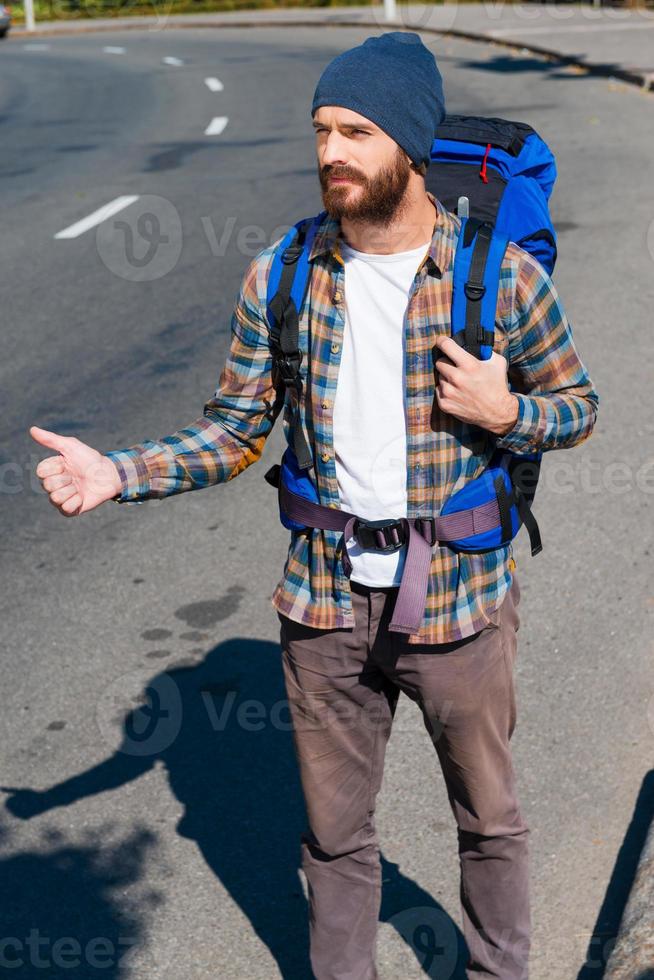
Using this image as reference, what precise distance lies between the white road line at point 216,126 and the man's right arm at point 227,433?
13587 millimetres

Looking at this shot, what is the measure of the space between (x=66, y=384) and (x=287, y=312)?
16.4ft

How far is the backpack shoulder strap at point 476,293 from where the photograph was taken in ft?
8.69

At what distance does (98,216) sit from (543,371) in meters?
9.46

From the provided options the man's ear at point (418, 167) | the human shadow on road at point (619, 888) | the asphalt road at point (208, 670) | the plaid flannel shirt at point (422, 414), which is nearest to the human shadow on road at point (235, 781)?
the asphalt road at point (208, 670)

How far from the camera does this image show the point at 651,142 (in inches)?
543

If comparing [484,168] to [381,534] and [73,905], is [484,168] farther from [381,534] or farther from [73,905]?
[73,905]

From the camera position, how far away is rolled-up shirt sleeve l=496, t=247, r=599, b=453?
2.68 metres

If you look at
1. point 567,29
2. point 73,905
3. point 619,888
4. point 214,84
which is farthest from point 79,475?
point 567,29

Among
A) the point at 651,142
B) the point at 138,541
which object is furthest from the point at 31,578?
the point at 651,142

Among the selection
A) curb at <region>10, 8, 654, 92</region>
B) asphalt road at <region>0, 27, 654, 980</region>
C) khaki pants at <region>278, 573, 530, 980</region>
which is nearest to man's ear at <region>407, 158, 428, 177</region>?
khaki pants at <region>278, 573, 530, 980</region>

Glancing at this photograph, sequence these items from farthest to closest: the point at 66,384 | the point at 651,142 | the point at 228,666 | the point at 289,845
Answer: the point at 651,142
the point at 66,384
the point at 228,666
the point at 289,845

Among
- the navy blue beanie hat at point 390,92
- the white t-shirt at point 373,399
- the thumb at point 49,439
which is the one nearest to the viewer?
the navy blue beanie hat at point 390,92

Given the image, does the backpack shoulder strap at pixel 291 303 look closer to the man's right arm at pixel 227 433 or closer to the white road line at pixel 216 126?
the man's right arm at pixel 227 433

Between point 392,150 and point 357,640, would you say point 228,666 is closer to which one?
point 357,640
